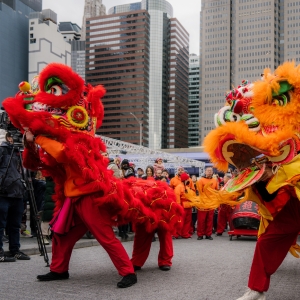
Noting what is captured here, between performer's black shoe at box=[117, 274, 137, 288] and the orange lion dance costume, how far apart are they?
1.36 m

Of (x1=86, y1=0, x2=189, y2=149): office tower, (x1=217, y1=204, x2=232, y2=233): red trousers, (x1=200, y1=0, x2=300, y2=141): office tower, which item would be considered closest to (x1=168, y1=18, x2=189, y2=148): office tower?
(x1=86, y1=0, x2=189, y2=149): office tower

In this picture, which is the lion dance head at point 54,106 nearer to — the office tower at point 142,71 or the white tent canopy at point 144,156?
the white tent canopy at point 144,156

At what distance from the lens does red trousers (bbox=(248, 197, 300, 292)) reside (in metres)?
4.39

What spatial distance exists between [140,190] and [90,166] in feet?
3.24

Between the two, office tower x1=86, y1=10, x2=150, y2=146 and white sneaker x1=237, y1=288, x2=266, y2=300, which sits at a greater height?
office tower x1=86, y1=10, x2=150, y2=146

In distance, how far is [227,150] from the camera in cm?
442

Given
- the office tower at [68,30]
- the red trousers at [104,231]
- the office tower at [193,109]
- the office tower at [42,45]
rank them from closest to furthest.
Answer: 1. the red trousers at [104,231]
2. the office tower at [42,45]
3. the office tower at [68,30]
4. the office tower at [193,109]

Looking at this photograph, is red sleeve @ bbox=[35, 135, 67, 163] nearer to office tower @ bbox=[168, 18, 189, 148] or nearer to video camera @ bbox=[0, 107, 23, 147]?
video camera @ bbox=[0, 107, 23, 147]

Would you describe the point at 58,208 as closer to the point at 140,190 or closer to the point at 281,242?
the point at 140,190

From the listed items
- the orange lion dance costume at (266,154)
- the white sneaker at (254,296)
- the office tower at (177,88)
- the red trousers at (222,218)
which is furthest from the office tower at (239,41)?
the white sneaker at (254,296)

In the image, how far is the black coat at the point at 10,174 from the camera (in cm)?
663

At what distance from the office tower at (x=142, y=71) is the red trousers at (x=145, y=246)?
12870 cm

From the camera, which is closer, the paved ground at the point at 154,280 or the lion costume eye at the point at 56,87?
the paved ground at the point at 154,280

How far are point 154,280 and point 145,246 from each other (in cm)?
68
